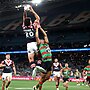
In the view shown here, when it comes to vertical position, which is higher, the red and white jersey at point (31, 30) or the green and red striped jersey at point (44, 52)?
the red and white jersey at point (31, 30)

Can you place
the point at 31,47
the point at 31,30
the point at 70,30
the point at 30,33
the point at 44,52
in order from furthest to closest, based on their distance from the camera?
the point at 70,30 → the point at 44,52 → the point at 30,33 → the point at 31,30 → the point at 31,47

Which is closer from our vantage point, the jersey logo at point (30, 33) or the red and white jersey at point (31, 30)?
the red and white jersey at point (31, 30)

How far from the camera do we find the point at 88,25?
1704 inches

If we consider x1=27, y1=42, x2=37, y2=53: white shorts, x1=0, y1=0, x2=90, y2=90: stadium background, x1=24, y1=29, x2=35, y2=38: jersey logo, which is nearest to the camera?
x1=27, y1=42, x2=37, y2=53: white shorts

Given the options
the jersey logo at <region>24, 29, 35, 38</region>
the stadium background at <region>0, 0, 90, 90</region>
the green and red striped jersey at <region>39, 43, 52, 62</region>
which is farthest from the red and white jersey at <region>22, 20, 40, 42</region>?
the stadium background at <region>0, 0, 90, 90</region>

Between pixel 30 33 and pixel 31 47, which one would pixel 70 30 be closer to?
pixel 30 33

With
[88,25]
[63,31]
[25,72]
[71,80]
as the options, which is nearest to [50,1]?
[63,31]

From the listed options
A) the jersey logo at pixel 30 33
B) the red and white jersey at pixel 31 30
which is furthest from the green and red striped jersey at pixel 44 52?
the jersey logo at pixel 30 33

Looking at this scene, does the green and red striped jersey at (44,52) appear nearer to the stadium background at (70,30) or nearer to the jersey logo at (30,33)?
the jersey logo at (30,33)

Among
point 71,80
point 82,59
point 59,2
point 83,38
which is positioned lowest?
point 71,80

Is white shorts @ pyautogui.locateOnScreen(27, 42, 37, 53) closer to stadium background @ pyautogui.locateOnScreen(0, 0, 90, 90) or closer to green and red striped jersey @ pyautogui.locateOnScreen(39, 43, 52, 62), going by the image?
green and red striped jersey @ pyautogui.locateOnScreen(39, 43, 52, 62)

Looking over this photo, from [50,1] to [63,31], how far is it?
16.8 feet

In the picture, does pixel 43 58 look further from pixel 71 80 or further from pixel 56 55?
pixel 56 55

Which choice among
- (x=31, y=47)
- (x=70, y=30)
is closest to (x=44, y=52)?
(x=31, y=47)
